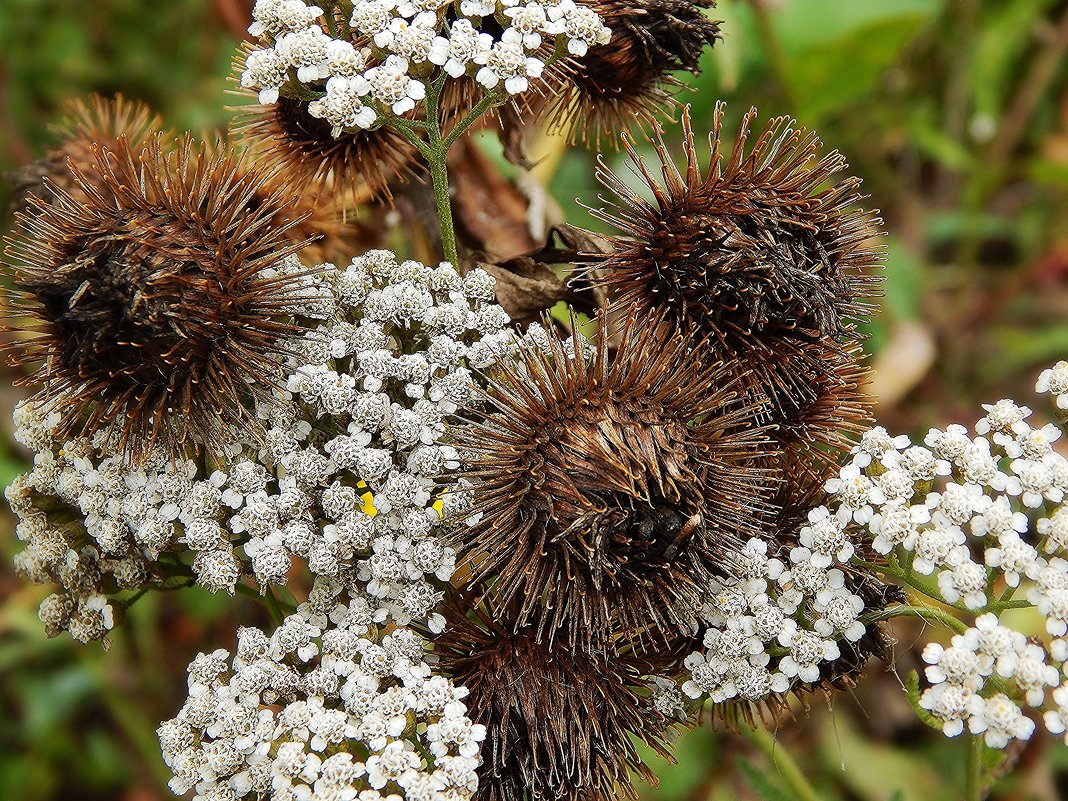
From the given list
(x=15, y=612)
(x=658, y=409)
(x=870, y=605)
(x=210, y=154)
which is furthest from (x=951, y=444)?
(x=15, y=612)

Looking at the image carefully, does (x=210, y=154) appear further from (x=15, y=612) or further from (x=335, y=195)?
(x=15, y=612)

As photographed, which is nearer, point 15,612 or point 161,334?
point 161,334

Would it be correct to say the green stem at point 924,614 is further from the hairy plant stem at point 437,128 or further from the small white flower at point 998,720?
the hairy plant stem at point 437,128

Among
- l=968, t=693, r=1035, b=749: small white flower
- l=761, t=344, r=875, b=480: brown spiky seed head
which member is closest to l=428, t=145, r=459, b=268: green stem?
l=761, t=344, r=875, b=480: brown spiky seed head

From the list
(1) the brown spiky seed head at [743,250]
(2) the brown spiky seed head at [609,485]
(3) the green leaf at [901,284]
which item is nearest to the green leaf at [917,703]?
(2) the brown spiky seed head at [609,485]

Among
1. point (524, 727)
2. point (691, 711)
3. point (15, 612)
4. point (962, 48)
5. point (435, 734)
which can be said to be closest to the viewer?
point (435, 734)

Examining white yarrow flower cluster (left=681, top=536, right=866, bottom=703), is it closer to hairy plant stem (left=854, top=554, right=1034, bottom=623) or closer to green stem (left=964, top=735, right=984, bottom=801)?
hairy plant stem (left=854, top=554, right=1034, bottom=623)
